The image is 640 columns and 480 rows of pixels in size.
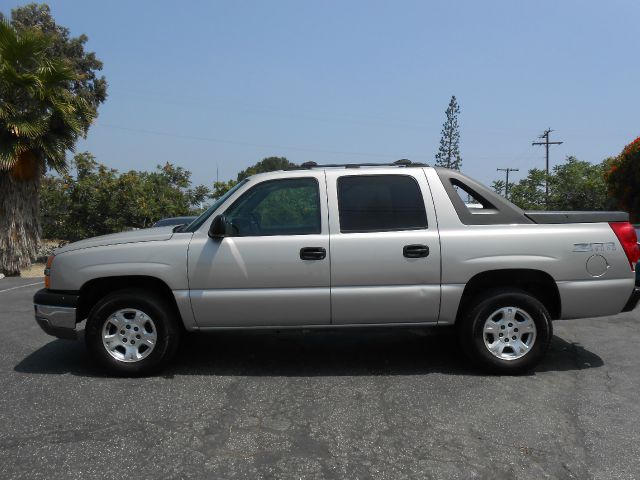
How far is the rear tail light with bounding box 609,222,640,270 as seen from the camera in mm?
5047

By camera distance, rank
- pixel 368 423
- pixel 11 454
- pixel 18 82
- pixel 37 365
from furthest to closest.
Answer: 1. pixel 18 82
2. pixel 37 365
3. pixel 368 423
4. pixel 11 454

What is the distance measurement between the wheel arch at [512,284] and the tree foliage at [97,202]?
19.5 m

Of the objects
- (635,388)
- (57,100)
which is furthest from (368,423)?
(57,100)

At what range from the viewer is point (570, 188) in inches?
1718

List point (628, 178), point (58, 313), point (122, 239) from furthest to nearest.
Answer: point (628, 178), point (122, 239), point (58, 313)

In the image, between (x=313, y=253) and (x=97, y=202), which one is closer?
(x=313, y=253)

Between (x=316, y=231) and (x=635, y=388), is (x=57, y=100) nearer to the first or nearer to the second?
(x=316, y=231)

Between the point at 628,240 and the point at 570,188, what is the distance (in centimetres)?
4210

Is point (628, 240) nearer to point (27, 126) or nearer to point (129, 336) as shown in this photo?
point (129, 336)

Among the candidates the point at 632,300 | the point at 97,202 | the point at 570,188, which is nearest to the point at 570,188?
the point at 570,188

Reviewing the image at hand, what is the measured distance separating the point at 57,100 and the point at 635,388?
14905mm

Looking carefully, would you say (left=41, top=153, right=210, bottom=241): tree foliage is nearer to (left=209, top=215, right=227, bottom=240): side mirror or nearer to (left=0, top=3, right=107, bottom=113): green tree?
(left=0, top=3, right=107, bottom=113): green tree

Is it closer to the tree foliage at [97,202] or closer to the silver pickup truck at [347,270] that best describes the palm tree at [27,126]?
the tree foliage at [97,202]

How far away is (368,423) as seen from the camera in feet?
13.2
